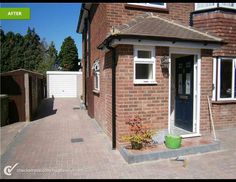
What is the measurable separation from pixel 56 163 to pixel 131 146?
6.28ft

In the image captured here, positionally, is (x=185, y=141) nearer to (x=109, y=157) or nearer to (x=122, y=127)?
(x=122, y=127)

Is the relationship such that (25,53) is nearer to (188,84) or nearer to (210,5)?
(210,5)

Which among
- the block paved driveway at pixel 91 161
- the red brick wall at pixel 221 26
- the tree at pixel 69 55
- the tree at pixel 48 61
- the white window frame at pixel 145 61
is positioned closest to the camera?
the block paved driveway at pixel 91 161

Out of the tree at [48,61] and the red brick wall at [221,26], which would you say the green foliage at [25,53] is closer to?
the tree at [48,61]

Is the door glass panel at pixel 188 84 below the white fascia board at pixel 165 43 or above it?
below

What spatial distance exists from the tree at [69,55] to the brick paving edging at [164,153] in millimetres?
39922

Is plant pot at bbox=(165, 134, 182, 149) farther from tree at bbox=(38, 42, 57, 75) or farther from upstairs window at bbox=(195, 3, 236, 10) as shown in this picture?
tree at bbox=(38, 42, 57, 75)

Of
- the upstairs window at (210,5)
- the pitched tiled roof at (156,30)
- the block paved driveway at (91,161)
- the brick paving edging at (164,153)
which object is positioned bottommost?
the block paved driveway at (91,161)

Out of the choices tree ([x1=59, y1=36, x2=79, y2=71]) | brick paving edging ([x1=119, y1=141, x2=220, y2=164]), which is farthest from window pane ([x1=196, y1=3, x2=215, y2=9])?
tree ([x1=59, y1=36, x2=79, y2=71])

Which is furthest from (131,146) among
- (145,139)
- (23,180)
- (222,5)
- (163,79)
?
(222,5)

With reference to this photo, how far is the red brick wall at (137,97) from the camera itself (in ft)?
19.7

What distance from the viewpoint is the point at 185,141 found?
6.35 m

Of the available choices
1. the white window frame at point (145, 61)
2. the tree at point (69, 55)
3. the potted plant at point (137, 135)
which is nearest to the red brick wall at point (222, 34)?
the white window frame at point (145, 61)

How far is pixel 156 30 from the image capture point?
6328mm
